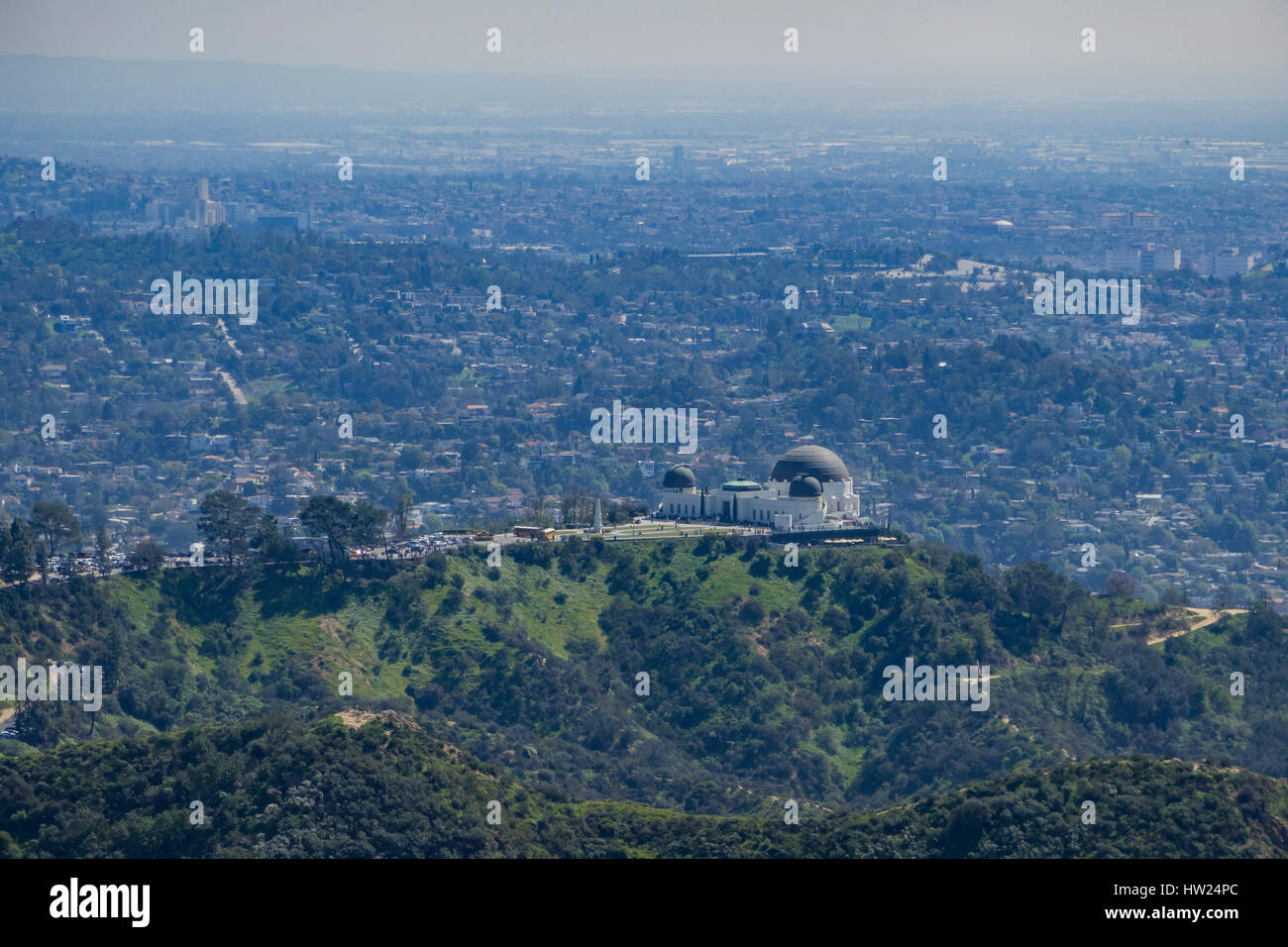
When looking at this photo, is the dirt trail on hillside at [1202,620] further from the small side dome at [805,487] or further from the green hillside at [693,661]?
the small side dome at [805,487]

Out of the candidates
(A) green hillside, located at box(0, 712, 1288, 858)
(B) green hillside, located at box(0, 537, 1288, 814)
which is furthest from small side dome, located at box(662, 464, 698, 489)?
(A) green hillside, located at box(0, 712, 1288, 858)

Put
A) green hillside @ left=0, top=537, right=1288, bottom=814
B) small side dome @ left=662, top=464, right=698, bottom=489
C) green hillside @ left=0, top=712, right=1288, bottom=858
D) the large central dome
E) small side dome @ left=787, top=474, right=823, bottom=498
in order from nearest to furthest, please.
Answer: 1. green hillside @ left=0, top=712, right=1288, bottom=858
2. green hillside @ left=0, top=537, right=1288, bottom=814
3. small side dome @ left=787, top=474, right=823, bottom=498
4. the large central dome
5. small side dome @ left=662, top=464, right=698, bottom=489

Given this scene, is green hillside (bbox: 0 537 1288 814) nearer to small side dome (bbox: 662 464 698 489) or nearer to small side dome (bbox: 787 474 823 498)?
small side dome (bbox: 787 474 823 498)

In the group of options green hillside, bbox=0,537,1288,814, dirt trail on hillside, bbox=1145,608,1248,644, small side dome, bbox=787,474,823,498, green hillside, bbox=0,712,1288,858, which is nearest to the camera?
green hillside, bbox=0,712,1288,858
